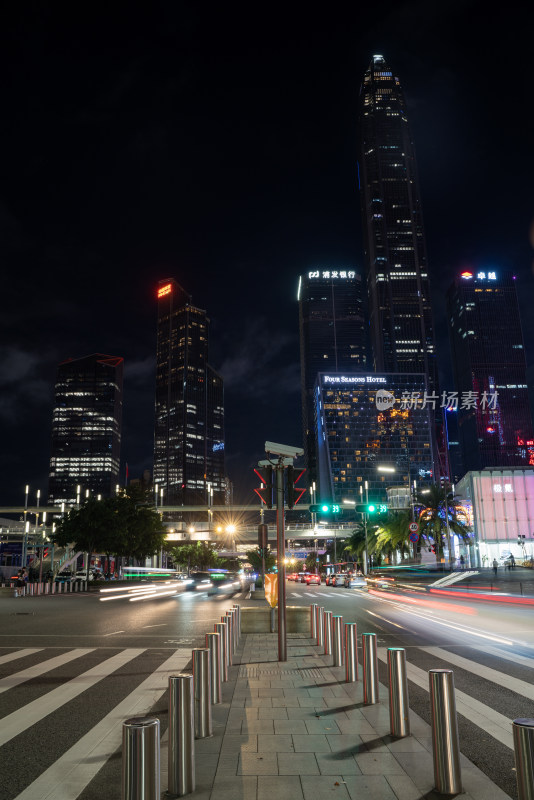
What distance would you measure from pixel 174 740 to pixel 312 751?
1575 mm

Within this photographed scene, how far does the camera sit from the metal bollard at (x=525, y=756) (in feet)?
11.5

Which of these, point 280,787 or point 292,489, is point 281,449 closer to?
point 292,489

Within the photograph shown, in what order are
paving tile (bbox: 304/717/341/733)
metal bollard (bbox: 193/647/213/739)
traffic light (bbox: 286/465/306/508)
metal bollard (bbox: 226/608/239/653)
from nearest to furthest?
metal bollard (bbox: 193/647/213/739)
paving tile (bbox: 304/717/341/733)
traffic light (bbox: 286/465/306/508)
metal bollard (bbox: 226/608/239/653)

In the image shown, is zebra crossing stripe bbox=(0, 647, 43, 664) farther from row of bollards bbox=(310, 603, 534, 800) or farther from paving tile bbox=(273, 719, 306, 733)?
row of bollards bbox=(310, 603, 534, 800)

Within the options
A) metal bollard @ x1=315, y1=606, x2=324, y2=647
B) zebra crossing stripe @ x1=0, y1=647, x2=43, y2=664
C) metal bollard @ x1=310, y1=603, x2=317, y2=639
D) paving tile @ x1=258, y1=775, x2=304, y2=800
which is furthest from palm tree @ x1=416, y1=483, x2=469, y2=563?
paving tile @ x1=258, y1=775, x2=304, y2=800

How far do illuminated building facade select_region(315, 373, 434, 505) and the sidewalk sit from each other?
188 meters

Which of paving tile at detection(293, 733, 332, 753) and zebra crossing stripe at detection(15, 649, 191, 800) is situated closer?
zebra crossing stripe at detection(15, 649, 191, 800)

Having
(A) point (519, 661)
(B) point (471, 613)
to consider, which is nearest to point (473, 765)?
(A) point (519, 661)

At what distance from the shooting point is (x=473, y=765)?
5.27 meters

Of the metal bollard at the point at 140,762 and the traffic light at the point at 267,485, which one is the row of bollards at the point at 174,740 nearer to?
the metal bollard at the point at 140,762

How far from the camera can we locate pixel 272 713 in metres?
6.95

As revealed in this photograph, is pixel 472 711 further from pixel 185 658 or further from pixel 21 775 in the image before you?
pixel 185 658

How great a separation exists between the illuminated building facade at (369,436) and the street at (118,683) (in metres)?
176

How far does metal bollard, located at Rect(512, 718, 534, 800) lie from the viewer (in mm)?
3520
